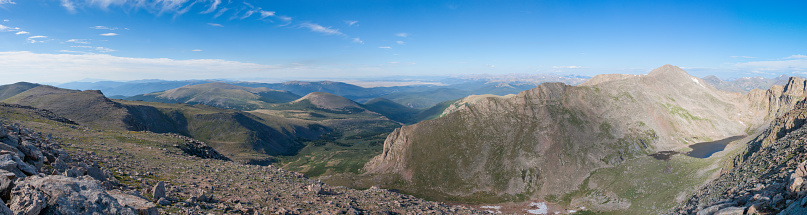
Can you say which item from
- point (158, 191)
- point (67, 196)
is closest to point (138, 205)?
point (67, 196)

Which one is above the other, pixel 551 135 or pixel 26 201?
pixel 26 201

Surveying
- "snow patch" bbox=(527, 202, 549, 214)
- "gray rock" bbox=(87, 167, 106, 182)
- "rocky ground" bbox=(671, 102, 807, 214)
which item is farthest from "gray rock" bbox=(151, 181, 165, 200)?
"snow patch" bbox=(527, 202, 549, 214)

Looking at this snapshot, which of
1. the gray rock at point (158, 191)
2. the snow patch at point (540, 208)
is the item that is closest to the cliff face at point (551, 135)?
the snow patch at point (540, 208)

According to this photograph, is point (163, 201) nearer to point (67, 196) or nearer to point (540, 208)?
point (67, 196)

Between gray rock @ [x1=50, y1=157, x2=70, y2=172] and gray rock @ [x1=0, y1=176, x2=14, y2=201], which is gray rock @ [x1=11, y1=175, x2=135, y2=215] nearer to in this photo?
gray rock @ [x1=0, y1=176, x2=14, y2=201]

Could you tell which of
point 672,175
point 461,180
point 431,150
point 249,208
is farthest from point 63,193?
point 672,175
